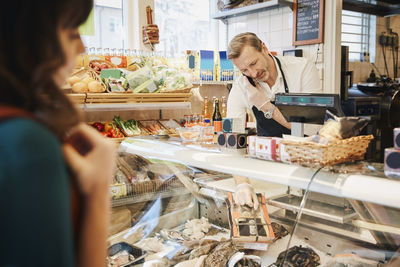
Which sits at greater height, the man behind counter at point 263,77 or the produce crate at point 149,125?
the man behind counter at point 263,77

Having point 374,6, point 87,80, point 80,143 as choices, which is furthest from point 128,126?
point 374,6

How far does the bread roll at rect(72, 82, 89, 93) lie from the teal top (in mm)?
2754

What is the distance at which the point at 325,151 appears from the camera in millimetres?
1402

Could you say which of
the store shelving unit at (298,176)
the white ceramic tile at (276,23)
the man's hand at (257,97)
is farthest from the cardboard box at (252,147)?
the white ceramic tile at (276,23)

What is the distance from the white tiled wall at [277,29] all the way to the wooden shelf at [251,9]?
81 millimetres

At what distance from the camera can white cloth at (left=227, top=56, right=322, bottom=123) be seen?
9.89ft

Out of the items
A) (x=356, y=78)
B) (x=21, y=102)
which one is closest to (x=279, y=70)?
(x=21, y=102)

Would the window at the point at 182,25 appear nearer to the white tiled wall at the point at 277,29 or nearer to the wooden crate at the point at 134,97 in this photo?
the white tiled wall at the point at 277,29

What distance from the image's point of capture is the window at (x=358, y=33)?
20.2ft

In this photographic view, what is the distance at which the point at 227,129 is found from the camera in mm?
2006

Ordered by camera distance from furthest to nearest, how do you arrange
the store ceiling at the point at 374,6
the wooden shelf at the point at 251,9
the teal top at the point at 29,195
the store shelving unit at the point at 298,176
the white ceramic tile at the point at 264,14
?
the store ceiling at the point at 374,6 < the white ceramic tile at the point at 264,14 < the wooden shelf at the point at 251,9 < the store shelving unit at the point at 298,176 < the teal top at the point at 29,195

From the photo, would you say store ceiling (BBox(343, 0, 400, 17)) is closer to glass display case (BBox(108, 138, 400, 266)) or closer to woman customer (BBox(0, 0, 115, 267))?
glass display case (BBox(108, 138, 400, 266))

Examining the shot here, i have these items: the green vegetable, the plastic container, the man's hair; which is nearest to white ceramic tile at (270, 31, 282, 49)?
the man's hair

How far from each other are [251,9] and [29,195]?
446cm
